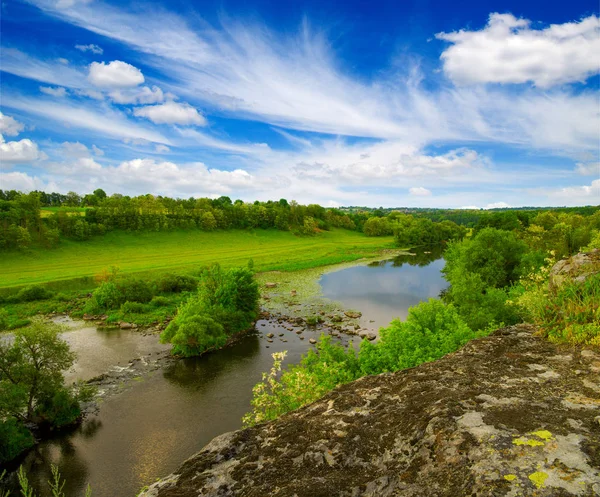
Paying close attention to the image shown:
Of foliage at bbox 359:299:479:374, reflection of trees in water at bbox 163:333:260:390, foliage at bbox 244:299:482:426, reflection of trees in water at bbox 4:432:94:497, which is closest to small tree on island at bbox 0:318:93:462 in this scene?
reflection of trees in water at bbox 4:432:94:497

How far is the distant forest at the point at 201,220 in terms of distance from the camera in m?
72.6

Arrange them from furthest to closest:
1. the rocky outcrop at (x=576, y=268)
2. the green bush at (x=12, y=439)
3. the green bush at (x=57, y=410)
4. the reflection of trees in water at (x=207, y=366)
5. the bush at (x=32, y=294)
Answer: the bush at (x=32, y=294)
the reflection of trees in water at (x=207, y=366)
the green bush at (x=57, y=410)
the green bush at (x=12, y=439)
the rocky outcrop at (x=576, y=268)

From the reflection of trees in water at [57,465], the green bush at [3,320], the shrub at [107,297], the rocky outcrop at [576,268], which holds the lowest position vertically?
the reflection of trees in water at [57,465]

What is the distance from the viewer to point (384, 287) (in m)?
59.1

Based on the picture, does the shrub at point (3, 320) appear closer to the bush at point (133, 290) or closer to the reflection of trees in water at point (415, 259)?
the bush at point (133, 290)

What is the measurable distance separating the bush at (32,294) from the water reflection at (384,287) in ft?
139

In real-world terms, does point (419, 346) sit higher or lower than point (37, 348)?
higher

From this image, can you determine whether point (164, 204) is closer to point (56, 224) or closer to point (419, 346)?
point (56, 224)

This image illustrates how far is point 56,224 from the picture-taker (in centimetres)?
8581

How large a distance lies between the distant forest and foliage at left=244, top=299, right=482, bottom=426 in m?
36.0

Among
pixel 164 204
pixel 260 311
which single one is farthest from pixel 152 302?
pixel 164 204

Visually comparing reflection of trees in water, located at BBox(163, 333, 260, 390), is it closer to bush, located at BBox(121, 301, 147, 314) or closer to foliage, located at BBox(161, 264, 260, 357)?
foliage, located at BBox(161, 264, 260, 357)

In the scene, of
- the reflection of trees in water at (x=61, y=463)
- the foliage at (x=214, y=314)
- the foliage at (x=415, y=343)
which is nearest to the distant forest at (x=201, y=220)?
the foliage at (x=415, y=343)

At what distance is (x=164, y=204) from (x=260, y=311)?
87.9m
